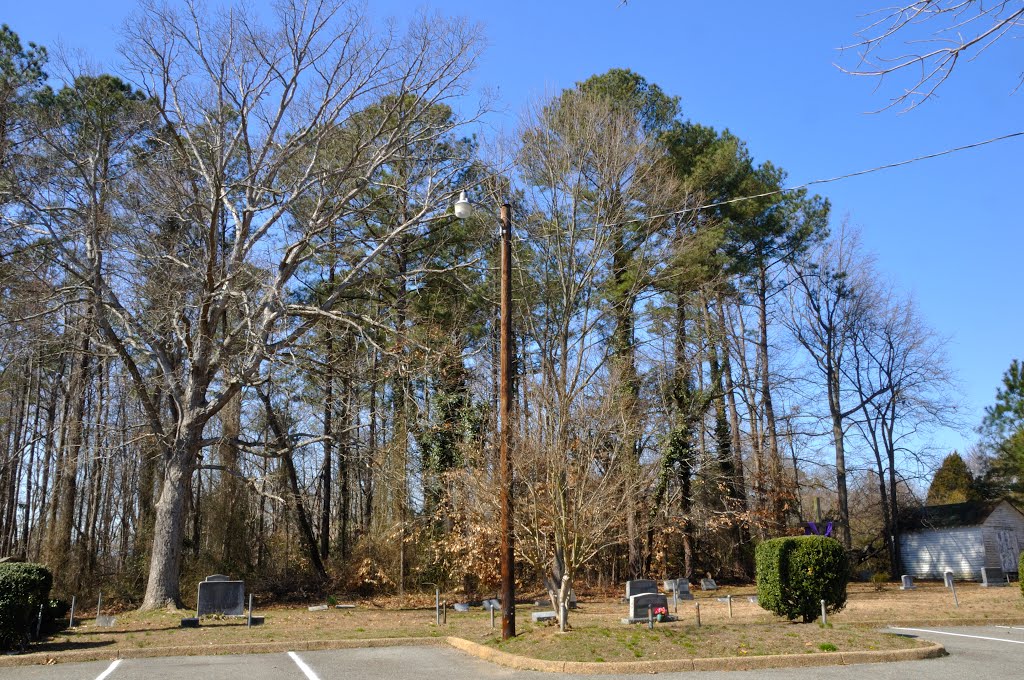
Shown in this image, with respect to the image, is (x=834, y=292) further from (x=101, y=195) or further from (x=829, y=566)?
(x=101, y=195)

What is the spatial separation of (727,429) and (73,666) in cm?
2432

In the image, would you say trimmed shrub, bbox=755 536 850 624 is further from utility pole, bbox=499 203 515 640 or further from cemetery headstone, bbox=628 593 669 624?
utility pole, bbox=499 203 515 640

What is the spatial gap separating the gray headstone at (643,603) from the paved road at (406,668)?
12.3ft

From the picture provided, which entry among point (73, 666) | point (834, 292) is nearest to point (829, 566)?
point (73, 666)

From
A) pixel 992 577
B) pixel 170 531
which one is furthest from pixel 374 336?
pixel 992 577

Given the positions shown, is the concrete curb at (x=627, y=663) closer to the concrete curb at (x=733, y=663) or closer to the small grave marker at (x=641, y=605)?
the concrete curb at (x=733, y=663)

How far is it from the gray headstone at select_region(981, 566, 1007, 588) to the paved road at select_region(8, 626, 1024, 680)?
59.6 ft

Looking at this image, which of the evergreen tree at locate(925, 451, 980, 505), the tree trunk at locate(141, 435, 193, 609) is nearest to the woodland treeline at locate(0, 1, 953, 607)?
the tree trunk at locate(141, 435, 193, 609)

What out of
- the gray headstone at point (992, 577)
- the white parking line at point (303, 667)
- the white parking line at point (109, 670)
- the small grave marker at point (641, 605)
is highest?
the small grave marker at point (641, 605)

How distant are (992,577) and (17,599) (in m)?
34.6

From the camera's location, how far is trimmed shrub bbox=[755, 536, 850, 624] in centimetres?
1416

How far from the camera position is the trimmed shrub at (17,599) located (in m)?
12.5

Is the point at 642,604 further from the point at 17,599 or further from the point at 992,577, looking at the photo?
the point at 992,577

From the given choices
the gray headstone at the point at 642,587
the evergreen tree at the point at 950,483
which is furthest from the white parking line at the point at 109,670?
the evergreen tree at the point at 950,483
